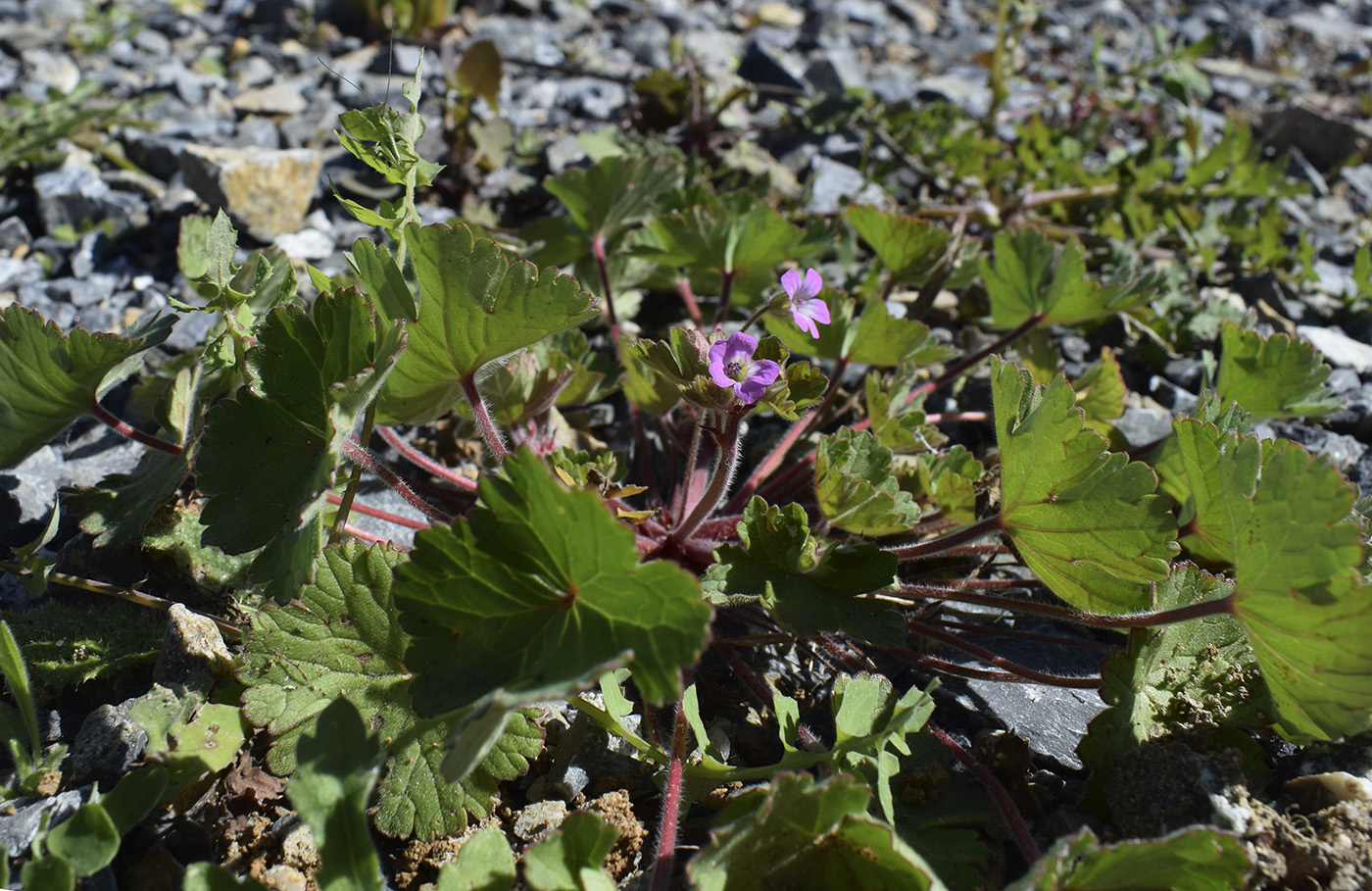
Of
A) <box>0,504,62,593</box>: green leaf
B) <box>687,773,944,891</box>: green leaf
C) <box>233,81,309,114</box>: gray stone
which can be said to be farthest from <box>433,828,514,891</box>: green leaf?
<box>233,81,309,114</box>: gray stone

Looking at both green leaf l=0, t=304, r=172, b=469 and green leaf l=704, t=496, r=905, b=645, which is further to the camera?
green leaf l=0, t=304, r=172, b=469

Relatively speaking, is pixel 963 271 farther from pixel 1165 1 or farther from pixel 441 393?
pixel 1165 1

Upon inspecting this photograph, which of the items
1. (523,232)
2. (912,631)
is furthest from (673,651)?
(523,232)

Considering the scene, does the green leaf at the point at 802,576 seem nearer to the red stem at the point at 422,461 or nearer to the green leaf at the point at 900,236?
the red stem at the point at 422,461

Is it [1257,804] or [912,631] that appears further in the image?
[912,631]

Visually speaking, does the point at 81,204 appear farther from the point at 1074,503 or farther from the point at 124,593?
the point at 1074,503

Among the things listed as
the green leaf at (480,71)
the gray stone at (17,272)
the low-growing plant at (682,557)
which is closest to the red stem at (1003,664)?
the low-growing plant at (682,557)

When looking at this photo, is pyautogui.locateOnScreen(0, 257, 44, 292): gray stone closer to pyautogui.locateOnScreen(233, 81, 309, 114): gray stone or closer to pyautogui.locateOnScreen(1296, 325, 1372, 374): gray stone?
pyautogui.locateOnScreen(233, 81, 309, 114): gray stone
